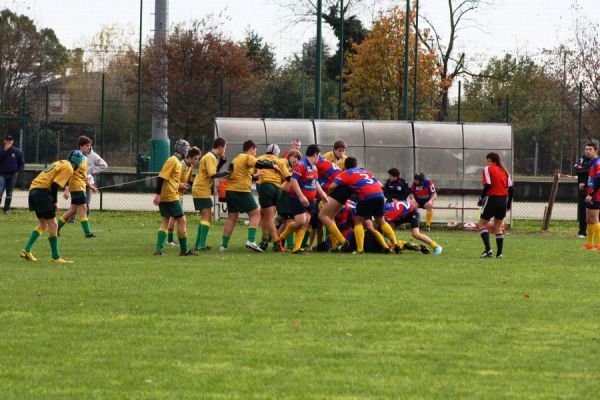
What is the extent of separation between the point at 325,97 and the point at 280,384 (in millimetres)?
52807

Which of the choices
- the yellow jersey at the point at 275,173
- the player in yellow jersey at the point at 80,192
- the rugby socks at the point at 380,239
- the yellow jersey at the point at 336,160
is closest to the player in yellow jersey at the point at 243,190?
the yellow jersey at the point at 275,173

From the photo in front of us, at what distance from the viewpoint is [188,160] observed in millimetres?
19906

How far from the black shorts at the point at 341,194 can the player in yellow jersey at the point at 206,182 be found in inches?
75.6

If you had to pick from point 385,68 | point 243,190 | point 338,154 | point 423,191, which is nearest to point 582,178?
point 423,191

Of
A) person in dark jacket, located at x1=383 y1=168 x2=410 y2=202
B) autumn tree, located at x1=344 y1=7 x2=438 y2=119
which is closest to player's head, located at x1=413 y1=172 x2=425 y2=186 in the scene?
person in dark jacket, located at x1=383 y1=168 x2=410 y2=202

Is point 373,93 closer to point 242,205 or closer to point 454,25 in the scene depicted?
point 454,25

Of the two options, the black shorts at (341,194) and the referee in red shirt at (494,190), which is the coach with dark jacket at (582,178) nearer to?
the referee in red shirt at (494,190)

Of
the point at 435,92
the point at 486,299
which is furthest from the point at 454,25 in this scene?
the point at 486,299

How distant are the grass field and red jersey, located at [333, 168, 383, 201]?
138 centimetres

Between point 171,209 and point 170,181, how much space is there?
43 cm

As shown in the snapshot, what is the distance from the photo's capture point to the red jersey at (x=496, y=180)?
18.6m

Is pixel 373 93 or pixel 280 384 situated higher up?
pixel 373 93

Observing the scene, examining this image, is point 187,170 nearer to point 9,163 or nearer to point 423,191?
point 423,191

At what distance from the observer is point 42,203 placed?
54.7ft
